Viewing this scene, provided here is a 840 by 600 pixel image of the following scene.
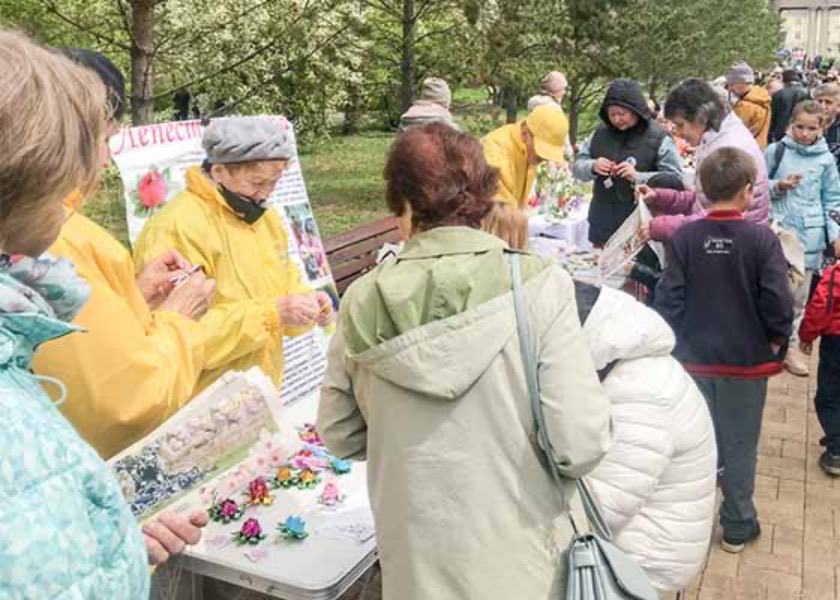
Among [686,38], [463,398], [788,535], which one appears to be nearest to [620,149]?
[788,535]

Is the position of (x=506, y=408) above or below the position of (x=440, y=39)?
below

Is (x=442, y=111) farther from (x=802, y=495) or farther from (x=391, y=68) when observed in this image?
(x=391, y=68)

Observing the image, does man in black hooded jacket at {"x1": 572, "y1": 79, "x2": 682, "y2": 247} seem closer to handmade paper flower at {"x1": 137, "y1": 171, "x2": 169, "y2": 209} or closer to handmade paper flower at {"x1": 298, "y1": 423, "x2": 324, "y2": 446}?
handmade paper flower at {"x1": 137, "y1": 171, "x2": 169, "y2": 209}

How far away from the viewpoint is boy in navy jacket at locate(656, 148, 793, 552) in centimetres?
323

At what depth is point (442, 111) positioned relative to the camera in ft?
20.6

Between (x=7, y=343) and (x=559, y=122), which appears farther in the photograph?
(x=559, y=122)

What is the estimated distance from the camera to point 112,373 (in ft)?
5.70

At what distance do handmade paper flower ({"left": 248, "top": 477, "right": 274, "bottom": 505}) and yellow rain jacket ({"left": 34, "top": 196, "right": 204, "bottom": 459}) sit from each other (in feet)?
2.03

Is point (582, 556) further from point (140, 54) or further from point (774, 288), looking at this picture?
point (140, 54)

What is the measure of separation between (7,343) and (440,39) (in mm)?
9642

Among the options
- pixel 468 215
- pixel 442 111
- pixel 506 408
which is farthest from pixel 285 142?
pixel 442 111

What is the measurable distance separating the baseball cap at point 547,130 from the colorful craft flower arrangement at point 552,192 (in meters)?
1.67

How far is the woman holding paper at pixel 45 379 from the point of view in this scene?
91cm

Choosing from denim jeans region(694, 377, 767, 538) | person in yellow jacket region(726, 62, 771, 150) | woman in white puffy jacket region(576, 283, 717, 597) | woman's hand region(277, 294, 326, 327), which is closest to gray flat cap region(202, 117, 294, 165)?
woman's hand region(277, 294, 326, 327)
